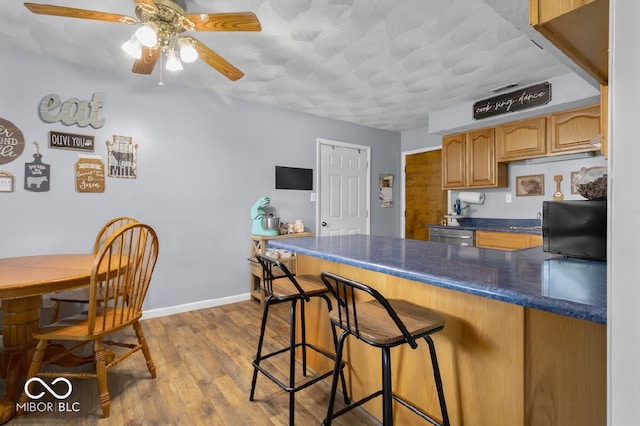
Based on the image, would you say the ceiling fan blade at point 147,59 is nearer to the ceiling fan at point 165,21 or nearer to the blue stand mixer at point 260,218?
the ceiling fan at point 165,21

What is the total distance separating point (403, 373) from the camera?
4.78 ft

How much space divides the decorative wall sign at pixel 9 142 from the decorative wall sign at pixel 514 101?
174 inches

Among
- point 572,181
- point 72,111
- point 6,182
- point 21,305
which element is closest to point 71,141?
point 72,111

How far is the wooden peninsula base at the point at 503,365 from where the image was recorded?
0.95m

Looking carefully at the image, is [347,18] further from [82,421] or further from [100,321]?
[82,421]

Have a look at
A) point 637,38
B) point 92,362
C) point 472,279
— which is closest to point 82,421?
point 92,362

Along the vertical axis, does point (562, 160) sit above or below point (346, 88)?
below

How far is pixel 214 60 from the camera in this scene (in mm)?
2207

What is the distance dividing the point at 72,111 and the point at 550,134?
14.9 ft

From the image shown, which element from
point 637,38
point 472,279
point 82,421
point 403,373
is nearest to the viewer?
point 637,38

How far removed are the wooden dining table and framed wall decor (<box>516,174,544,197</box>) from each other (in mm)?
4294

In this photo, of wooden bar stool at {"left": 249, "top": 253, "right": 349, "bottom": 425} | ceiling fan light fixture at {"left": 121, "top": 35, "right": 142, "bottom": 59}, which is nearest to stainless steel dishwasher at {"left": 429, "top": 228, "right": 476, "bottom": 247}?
wooden bar stool at {"left": 249, "top": 253, "right": 349, "bottom": 425}

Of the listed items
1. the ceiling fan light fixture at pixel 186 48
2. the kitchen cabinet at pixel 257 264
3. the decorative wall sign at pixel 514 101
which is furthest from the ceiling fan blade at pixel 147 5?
the decorative wall sign at pixel 514 101

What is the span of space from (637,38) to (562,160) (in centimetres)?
→ 377
